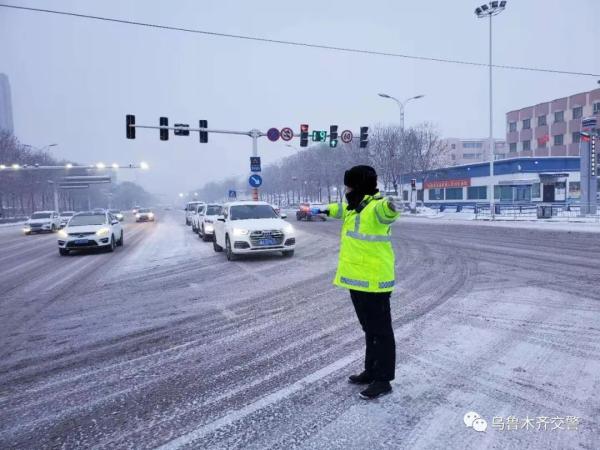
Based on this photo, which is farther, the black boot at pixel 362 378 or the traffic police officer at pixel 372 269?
the black boot at pixel 362 378

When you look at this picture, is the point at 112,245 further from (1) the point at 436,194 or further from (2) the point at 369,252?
(1) the point at 436,194

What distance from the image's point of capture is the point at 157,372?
3936mm

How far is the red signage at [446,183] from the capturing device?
4916cm

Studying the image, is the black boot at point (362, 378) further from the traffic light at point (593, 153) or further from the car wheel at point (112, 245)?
the traffic light at point (593, 153)

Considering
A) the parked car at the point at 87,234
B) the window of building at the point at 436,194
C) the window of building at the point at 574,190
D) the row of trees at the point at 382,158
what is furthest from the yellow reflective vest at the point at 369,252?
the window of building at the point at 436,194

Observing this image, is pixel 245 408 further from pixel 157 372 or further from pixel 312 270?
pixel 312 270

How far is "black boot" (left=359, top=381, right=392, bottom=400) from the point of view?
10.8 ft

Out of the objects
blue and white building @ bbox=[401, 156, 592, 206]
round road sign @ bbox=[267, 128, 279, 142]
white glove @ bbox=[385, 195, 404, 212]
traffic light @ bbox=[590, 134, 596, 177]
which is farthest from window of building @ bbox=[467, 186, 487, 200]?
white glove @ bbox=[385, 195, 404, 212]

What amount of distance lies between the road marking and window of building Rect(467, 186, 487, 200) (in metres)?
47.5

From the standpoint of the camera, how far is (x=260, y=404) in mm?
3234

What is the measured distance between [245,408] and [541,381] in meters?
2.54

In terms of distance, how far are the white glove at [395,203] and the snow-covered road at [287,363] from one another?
60.6 inches

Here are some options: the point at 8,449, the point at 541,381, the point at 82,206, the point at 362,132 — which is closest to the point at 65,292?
the point at 8,449

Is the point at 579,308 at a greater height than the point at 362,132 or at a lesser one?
lesser
